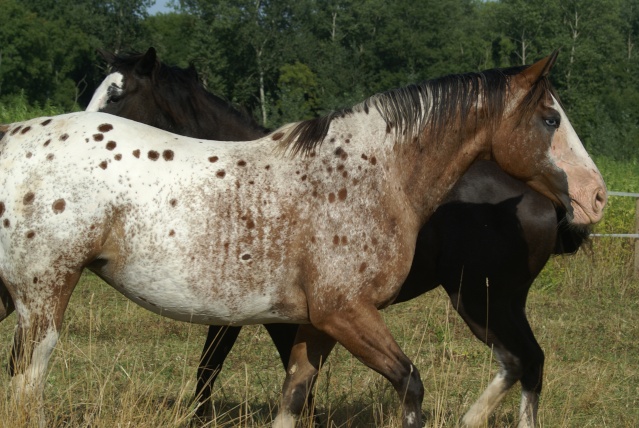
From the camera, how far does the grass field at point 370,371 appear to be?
13.9 ft

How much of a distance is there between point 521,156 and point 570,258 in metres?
7.06

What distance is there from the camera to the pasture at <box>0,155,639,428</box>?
14.0ft

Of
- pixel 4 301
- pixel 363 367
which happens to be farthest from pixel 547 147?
pixel 363 367

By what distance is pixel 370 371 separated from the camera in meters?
6.37

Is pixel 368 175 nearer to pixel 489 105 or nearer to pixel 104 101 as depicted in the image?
pixel 489 105

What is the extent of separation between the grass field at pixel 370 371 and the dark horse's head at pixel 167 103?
1.34 metres

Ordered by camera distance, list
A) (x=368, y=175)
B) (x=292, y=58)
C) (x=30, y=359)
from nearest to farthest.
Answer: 1. (x=30, y=359)
2. (x=368, y=175)
3. (x=292, y=58)

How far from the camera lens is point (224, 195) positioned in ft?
12.2

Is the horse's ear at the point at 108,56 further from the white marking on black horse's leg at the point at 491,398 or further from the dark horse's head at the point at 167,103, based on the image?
the white marking on black horse's leg at the point at 491,398

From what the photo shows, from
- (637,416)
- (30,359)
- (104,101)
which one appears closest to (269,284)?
(30,359)

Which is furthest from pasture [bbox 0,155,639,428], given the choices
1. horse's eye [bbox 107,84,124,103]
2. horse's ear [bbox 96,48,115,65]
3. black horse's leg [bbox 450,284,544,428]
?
horse's ear [bbox 96,48,115,65]

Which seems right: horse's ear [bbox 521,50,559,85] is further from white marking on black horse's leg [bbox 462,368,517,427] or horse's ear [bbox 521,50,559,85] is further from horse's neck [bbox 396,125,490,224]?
white marking on black horse's leg [bbox 462,368,517,427]

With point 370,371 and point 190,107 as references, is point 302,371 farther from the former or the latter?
point 370,371

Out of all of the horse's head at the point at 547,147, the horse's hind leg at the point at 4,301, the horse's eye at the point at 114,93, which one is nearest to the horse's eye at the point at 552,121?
the horse's head at the point at 547,147
